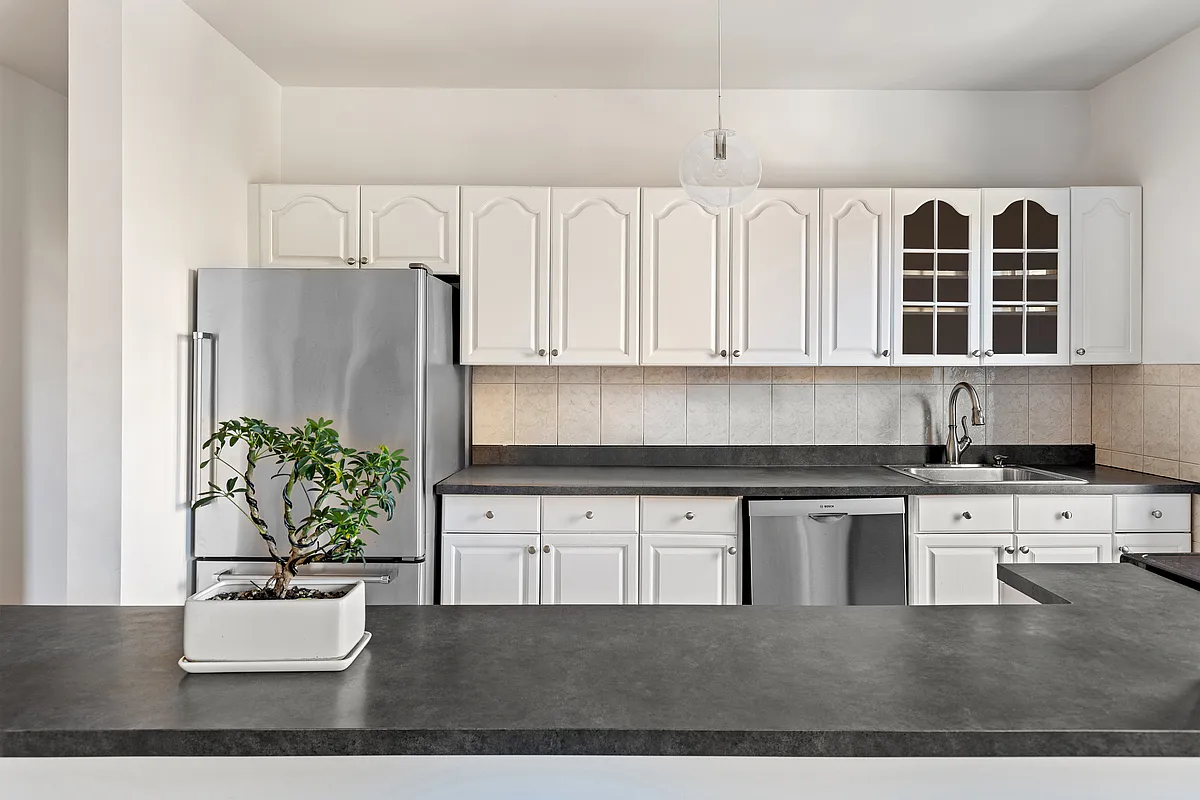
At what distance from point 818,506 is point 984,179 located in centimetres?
179

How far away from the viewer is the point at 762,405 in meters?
3.66

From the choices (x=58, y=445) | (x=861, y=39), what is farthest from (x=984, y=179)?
(x=58, y=445)

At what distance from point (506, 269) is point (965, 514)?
2070 mm

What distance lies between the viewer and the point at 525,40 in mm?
3066

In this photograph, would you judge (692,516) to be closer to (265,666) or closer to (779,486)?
(779,486)

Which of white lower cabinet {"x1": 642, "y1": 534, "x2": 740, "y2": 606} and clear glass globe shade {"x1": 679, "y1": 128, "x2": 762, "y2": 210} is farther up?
clear glass globe shade {"x1": 679, "y1": 128, "x2": 762, "y2": 210}

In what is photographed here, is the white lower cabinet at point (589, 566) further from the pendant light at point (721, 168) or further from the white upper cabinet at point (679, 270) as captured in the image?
the pendant light at point (721, 168)

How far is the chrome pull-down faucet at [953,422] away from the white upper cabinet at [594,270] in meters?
1.48

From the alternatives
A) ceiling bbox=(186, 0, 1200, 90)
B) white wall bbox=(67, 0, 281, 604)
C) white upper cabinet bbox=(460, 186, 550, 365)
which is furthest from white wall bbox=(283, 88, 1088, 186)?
white wall bbox=(67, 0, 281, 604)

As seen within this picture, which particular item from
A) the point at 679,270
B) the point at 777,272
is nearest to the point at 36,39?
the point at 679,270

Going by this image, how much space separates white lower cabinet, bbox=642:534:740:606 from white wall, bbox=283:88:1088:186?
1.66 metres

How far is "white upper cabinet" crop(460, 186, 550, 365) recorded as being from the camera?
3.28 m

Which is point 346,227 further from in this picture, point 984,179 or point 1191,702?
point 1191,702

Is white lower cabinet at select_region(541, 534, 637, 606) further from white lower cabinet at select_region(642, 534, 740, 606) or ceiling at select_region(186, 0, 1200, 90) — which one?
ceiling at select_region(186, 0, 1200, 90)
